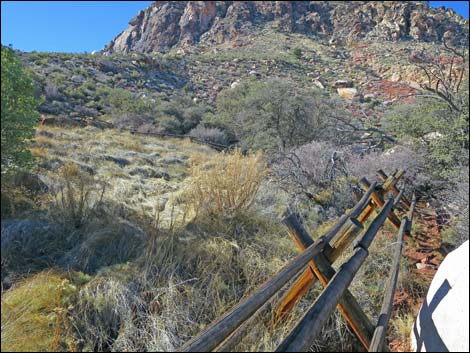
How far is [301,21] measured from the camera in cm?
4988

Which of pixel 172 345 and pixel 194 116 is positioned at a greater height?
pixel 194 116

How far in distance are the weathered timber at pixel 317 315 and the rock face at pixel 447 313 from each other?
0.68m

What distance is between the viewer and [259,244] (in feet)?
13.3

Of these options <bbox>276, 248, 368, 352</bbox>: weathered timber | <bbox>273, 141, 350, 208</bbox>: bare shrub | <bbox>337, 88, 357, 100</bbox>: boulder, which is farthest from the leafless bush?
<bbox>337, 88, 357, 100</bbox>: boulder

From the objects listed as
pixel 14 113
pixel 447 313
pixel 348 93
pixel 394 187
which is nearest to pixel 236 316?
pixel 447 313

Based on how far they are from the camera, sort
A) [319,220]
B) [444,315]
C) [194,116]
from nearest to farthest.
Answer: [444,315] → [319,220] → [194,116]

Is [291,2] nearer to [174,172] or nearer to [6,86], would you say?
[174,172]

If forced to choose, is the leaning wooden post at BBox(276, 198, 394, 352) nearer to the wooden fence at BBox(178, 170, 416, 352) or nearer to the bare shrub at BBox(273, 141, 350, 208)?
the wooden fence at BBox(178, 170, 416, 352)

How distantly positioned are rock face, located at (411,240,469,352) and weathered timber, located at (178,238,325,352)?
102cm

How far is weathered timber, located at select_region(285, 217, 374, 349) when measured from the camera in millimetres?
2256

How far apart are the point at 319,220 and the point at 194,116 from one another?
12.8 meters

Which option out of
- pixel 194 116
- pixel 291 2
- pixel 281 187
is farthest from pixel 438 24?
pixel 281 187

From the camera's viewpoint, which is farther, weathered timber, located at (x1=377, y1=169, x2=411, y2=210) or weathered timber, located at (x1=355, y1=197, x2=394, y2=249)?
weathered timber, located at (x1=377, y1=169, x2=411, y2=210)

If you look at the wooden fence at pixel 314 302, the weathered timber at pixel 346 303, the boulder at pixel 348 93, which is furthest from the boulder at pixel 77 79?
the weathered timber at pixel 346 303
